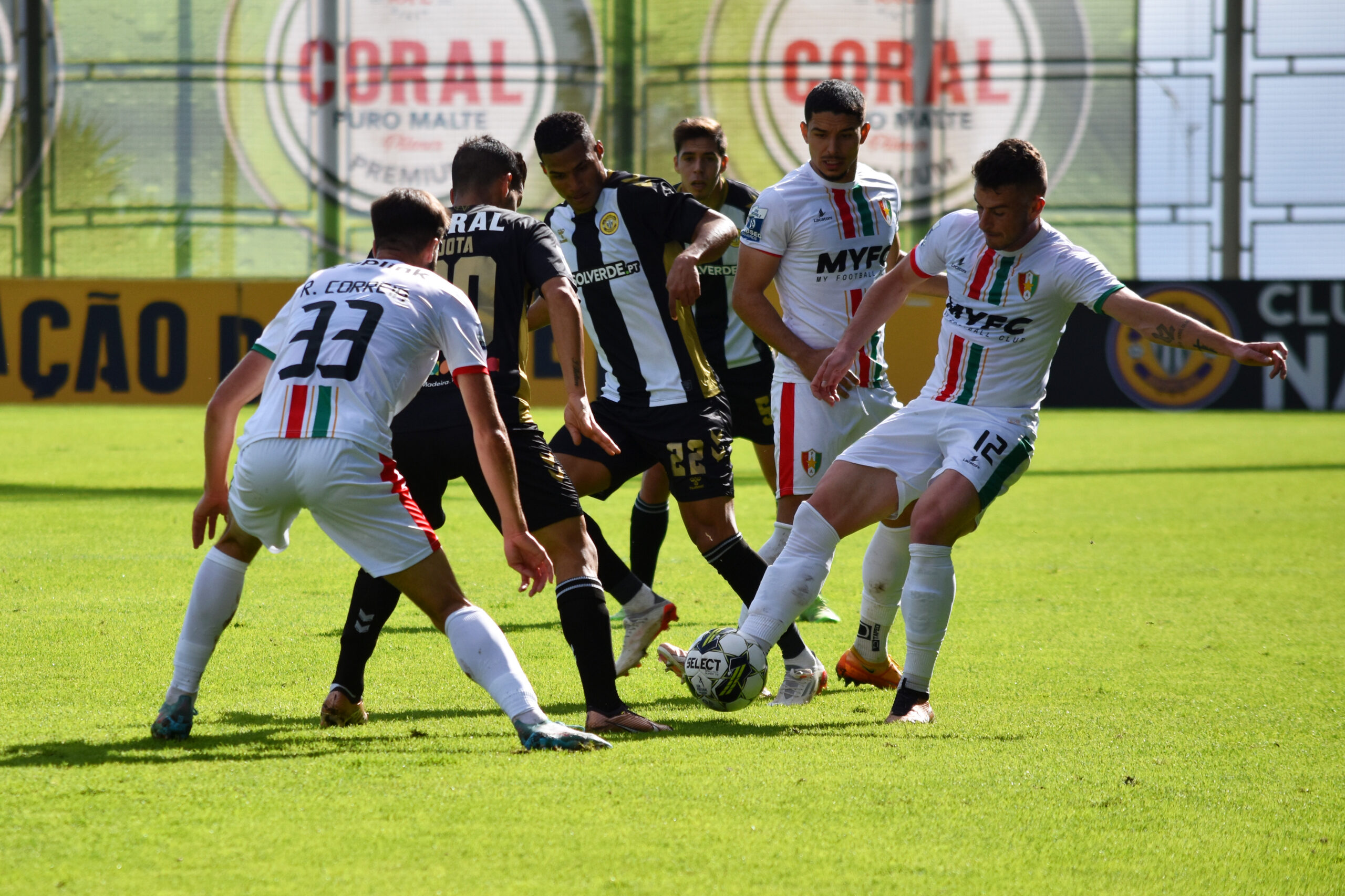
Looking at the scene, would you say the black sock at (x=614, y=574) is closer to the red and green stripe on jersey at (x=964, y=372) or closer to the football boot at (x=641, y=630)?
the football boot at (x=641, y=630)

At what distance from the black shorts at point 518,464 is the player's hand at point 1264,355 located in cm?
203

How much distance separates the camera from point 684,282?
5.01 metres

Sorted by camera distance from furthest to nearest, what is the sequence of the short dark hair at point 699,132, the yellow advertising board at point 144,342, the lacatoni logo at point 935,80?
the lacatoni logo at point 935,80, the yellow advertising board at point 144,342, the short dark hair at point 699,132

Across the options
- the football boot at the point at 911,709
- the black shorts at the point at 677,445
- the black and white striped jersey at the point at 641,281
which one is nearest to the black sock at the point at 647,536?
the black shorts at the point at 677,445

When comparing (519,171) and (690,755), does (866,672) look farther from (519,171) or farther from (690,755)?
(519,171)

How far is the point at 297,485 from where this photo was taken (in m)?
3.90

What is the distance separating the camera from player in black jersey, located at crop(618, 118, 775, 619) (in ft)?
22.1

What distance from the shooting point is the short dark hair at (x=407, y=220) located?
426cm

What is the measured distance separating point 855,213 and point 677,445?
1300 mm

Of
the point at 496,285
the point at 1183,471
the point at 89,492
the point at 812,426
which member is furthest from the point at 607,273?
the point at 1183,471

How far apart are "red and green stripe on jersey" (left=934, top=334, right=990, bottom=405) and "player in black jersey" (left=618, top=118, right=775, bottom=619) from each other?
1.77m

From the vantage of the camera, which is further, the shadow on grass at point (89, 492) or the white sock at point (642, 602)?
the shadow on grass at point (89, 492)

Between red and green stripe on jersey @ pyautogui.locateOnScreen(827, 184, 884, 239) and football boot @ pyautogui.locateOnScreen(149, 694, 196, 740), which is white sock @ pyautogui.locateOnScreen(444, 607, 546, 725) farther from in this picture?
red and green stripe on jersey @ pyautogui.locateOnScreen(827, 184, 884, 239)

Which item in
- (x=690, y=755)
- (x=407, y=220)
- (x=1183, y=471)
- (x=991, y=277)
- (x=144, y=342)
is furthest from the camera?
(x=144, y=342)
